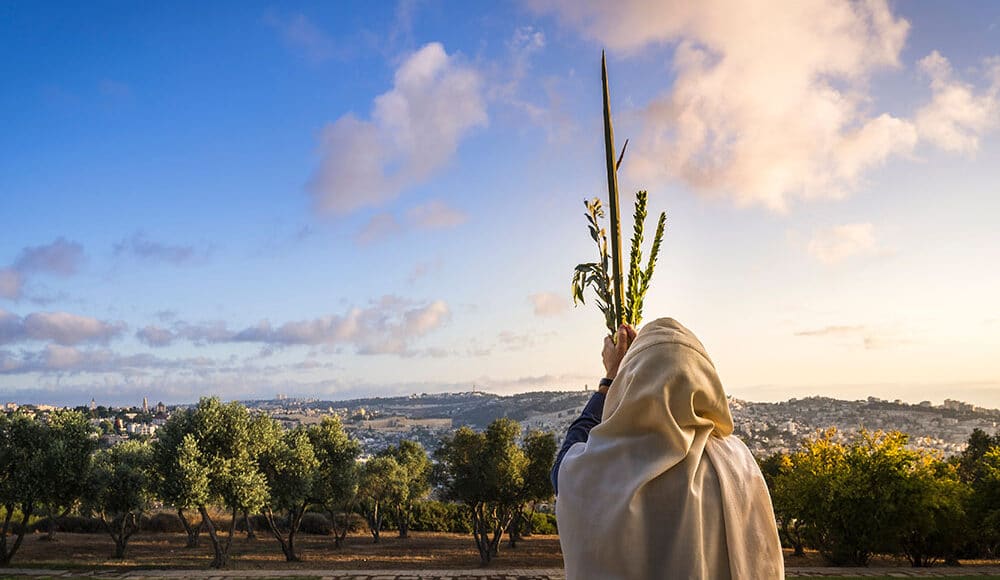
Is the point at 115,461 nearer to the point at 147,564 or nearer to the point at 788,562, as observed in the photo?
the point at 147,564

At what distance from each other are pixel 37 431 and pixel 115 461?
3671mm

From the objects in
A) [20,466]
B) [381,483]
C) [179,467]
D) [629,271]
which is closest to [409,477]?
[381,483]

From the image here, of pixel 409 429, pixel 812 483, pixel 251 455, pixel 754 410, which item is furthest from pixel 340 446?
pixel 754 410

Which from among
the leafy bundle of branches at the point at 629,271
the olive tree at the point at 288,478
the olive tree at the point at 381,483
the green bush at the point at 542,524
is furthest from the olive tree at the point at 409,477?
the leafy bundle of branches at the point at 629,271

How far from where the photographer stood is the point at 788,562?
71.5 feet

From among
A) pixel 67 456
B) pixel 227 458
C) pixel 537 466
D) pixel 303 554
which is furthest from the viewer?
pixel 303 554

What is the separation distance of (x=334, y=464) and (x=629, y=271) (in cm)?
→ 2378

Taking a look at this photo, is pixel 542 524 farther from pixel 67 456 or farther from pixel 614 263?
pixel 614 263

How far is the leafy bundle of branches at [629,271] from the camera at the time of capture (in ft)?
8.80

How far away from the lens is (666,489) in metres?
1.86

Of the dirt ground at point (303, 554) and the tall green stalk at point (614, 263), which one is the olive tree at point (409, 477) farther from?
the tall green stalk at point (614, 263)

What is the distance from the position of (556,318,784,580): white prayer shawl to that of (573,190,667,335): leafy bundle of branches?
0.71 meters

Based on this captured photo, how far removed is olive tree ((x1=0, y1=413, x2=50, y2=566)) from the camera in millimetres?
18938

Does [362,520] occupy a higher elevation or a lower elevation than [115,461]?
lower
